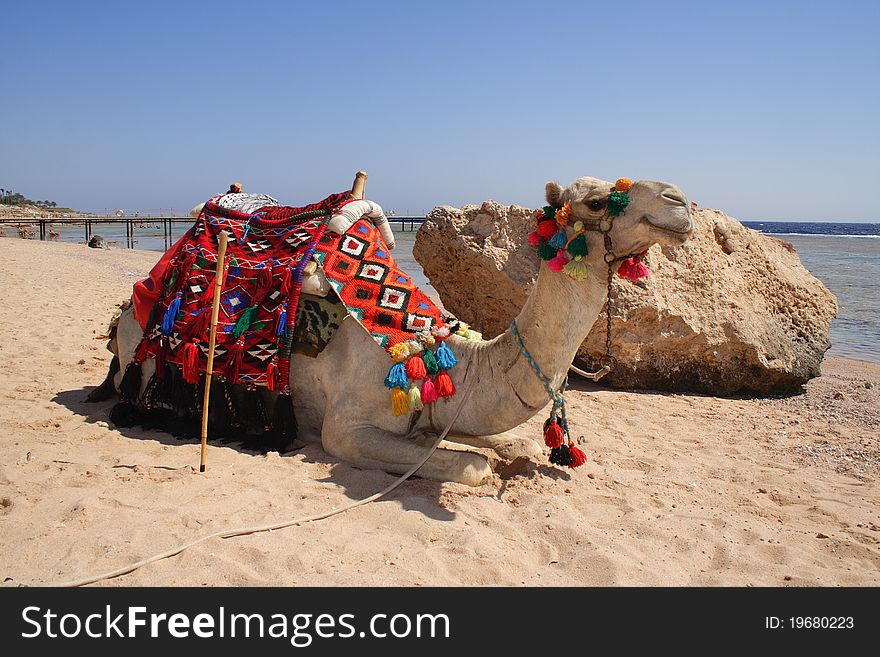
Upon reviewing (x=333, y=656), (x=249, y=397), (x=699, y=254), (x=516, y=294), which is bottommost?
(x=333, y=656)

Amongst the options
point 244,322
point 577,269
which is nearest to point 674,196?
point 577,269

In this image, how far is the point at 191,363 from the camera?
16.2 feet

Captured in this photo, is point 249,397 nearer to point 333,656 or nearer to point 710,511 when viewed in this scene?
point 333,656

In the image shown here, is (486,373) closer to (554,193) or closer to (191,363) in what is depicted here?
(554,193)

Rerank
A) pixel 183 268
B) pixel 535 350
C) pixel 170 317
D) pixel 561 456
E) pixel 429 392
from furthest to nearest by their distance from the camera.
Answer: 1. pixel 183 268
2. pixel 170 317
3. pixel 561 456
4. pixel 429 392
5. pixel 535 350

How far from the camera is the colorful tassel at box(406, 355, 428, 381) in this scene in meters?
4.43

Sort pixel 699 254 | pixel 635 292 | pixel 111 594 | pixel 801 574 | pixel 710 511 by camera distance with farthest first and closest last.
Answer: pixel 699 254
pixel 635 292
pixel 710 511
pixel 801 574
pixel 111 594

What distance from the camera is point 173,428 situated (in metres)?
5.19

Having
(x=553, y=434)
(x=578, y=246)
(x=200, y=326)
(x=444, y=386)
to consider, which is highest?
(x=578, y=246)

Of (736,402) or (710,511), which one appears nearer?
(710,511)

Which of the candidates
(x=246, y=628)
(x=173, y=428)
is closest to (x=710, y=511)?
(x=246, y=628)

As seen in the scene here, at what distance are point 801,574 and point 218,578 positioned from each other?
2729 millimetres

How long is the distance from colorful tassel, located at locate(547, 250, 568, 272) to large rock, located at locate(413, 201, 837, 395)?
3198mm

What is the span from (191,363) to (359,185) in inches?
73.5
